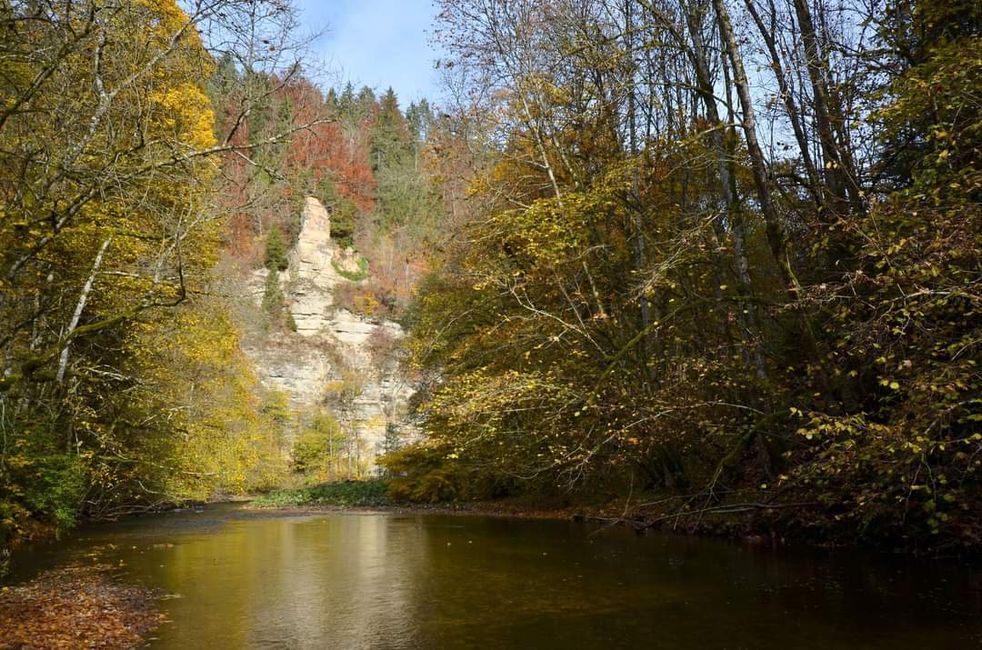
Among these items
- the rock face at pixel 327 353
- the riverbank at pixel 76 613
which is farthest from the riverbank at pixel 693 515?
the rock face at pixel 327 353

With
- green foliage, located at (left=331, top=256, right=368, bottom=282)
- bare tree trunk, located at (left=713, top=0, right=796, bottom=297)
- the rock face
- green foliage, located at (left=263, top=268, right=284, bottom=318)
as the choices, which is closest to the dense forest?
bare tree trunk, located at (left=713, top=0, right=796, bottom=297)

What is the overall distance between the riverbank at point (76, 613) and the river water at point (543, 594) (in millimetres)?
326

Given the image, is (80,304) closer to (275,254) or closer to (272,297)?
(272,297)

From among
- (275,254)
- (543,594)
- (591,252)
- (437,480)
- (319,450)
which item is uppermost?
(275,254)

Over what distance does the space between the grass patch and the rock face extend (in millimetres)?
19861

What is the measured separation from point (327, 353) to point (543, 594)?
5537cm

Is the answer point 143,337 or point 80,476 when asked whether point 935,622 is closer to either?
point 80,476

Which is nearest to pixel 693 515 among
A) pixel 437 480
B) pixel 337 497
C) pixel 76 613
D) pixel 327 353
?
pixel 76 613

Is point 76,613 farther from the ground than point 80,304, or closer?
closer

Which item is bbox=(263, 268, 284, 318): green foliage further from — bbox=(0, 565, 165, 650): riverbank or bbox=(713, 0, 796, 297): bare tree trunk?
bbox=(713, 0, 796, 297): bare tree trunk

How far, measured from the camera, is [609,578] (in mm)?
9375

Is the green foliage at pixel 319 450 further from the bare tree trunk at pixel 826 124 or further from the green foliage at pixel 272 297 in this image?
the bare tree trunk at pixel 826 124

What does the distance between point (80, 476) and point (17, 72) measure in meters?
9.60

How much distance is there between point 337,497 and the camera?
32.2 metres
